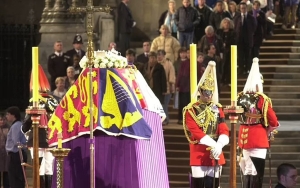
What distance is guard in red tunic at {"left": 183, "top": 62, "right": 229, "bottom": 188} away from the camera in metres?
17.3

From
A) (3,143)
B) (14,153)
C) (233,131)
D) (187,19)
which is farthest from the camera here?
(187,19)

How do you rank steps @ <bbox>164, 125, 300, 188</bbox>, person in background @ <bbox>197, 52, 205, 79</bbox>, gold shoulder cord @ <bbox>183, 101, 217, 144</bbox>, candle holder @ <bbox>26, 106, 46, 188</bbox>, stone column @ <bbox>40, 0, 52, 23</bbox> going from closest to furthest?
Result: candle holder @ <bbox>26, 106, 46, 188</bbox>
gold shoulder cord @ <bbox>183, 101, 217, 144</bbox>
steps @ <bbox>164, 125, 300, 188</bbox>
person in background @ <bbox>197, 52, 205, 79</bbox>
stone column @ <bbox>40, 0, 52, 23</bbox>

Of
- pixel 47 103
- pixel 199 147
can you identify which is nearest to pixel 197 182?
pixel 199 147

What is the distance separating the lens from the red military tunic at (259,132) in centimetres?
1945

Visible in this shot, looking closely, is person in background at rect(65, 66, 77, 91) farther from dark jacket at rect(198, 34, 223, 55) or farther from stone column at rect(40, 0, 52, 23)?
stone column at rect(40, 0, 52, 23)

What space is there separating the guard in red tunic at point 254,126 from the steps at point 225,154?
344 centimetres

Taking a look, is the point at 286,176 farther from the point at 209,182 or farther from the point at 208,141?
the point at 209,182

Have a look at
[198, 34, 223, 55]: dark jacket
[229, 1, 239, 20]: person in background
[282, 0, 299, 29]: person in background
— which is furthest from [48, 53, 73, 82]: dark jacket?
[282, 0, 299, 29]: person in background

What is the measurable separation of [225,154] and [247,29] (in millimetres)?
4671

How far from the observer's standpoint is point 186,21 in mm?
27422

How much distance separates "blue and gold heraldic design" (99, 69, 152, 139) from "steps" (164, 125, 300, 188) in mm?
8319

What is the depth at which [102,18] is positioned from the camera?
29.3 meters

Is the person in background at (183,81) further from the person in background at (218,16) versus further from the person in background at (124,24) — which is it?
the person in background at (124,24)

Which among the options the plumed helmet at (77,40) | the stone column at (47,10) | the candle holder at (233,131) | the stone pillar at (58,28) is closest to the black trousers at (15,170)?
the plumed helmet at (77,40)
